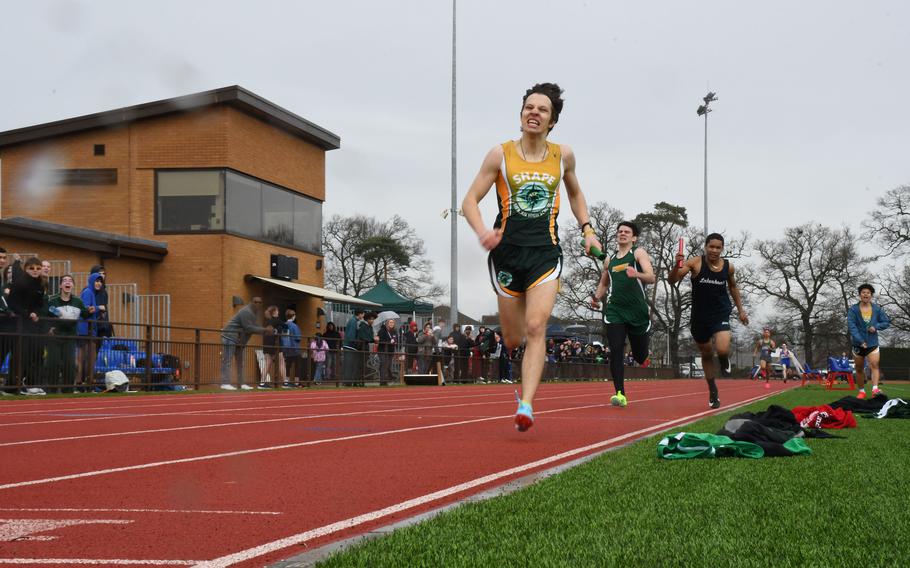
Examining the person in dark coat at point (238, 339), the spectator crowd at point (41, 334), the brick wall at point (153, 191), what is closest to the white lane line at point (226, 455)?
the spectator crowd at point (41, 334)

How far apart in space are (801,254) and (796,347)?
9.26 metres

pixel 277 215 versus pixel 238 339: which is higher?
pixel 277 215

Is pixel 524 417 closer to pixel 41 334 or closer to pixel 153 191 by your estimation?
pixel 41 334

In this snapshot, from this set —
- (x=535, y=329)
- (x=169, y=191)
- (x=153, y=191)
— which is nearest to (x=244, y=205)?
(x=169, y=191)

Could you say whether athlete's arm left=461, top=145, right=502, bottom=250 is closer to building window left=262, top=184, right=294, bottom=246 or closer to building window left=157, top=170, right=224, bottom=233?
building window left=157, top=170, right=224, bottom=233

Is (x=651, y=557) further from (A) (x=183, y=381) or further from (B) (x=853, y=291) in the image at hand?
(B) (x=853, y=291)

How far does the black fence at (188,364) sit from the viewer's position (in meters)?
15.9

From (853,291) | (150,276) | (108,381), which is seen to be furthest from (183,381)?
(853,291)

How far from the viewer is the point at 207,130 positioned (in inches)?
1139

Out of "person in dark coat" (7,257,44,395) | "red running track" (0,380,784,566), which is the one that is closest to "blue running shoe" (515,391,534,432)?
"red running track" (0,380,784,566)

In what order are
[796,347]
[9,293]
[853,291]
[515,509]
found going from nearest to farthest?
[515,509] < [9,293] < [853,291] < [796,347]

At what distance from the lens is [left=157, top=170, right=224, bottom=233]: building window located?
96.0 ft

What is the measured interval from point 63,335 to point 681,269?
32.3 ft

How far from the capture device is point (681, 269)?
37.2ft
